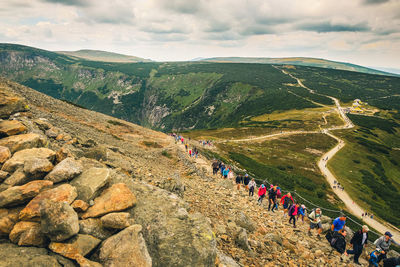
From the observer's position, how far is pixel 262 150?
Answer: 219 feet

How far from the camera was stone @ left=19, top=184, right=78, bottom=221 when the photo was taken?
605 cm

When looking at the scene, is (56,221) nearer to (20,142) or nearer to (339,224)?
(20,142)

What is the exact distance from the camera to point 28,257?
5.21 meters

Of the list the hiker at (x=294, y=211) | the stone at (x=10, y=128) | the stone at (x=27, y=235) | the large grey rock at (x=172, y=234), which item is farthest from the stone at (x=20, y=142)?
the hiker at (x=294, y=211)

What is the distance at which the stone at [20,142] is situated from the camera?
8.24 meters

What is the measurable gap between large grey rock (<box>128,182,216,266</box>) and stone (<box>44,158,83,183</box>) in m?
2.41

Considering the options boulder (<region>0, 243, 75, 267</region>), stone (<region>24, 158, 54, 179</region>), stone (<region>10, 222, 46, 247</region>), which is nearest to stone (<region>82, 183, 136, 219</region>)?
stone (<region>10, 222, 46, 247</region>)

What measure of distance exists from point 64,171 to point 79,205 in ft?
5.87

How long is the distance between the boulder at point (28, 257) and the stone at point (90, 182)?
196 cm

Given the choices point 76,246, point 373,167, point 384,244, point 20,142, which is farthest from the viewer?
point 373,167

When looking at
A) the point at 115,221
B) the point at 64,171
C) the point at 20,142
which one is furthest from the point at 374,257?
the point at 20,142

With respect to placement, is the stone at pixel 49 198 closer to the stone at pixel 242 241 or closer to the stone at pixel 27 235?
the stone at pixel 27 235

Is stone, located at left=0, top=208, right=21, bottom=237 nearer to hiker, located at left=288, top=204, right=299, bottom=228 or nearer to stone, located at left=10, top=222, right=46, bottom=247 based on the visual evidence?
stone, located at left=10, top=222, right=46, bottom=247

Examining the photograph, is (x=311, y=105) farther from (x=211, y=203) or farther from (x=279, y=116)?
(x=211, y=203)
